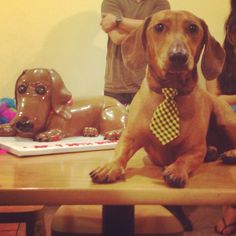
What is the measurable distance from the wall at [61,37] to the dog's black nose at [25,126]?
3.72 ft

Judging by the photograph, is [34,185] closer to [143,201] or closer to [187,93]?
[143,201]

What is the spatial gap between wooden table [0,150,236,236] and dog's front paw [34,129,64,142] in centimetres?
19

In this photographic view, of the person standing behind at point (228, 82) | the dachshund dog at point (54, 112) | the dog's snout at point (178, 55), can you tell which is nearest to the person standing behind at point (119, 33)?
the person standing behind at point (228, 82)

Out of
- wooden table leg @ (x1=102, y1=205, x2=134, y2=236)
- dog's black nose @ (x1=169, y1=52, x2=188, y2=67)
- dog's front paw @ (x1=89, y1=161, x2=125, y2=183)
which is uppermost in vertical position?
dog's black nose @ (x1=169, y1=52, x2=188, y2=67)

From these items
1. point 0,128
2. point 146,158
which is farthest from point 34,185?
point 0,128

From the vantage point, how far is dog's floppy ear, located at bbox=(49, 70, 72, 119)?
3.29ft

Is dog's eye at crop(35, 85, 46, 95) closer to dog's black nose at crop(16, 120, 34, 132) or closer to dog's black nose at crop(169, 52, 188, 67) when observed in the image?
dog's black nose at crop(16, 120, 34, 132)

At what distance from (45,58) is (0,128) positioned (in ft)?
3.61

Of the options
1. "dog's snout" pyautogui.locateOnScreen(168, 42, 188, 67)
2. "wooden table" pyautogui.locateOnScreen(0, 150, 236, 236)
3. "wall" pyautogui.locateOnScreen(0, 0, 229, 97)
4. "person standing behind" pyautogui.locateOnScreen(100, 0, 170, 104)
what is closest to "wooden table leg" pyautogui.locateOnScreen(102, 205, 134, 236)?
"wooden table" pyautogui.locateOnScreen(0, 150, 236, 236)

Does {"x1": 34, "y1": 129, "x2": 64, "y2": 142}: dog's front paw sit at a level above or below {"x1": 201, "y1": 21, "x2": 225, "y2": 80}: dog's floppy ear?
below

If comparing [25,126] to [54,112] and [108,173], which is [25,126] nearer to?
[54,112]

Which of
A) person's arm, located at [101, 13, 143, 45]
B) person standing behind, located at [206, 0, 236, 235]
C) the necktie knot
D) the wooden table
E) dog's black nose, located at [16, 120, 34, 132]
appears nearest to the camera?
the wooden table

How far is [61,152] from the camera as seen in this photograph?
0.92m

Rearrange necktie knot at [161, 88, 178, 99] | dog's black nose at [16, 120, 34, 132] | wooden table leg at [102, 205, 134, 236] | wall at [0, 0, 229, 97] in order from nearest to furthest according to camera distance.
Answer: necktie knot at [161, 88, 178, 99] → wooden table leg at [102, 205, 134, 236] → dog's black nose at [16, 120, 34, 132] → wall at [0, 0, 229, 97]
